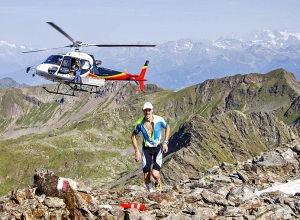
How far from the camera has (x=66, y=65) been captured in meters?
42.5

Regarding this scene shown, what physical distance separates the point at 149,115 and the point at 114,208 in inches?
168

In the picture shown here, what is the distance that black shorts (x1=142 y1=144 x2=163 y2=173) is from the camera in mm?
19111

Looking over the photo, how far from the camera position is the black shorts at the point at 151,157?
62.7 ft

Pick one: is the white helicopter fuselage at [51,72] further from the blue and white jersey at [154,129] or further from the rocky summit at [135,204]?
the blue and white jersey at [154,129]

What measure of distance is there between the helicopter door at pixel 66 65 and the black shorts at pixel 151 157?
25.1 m

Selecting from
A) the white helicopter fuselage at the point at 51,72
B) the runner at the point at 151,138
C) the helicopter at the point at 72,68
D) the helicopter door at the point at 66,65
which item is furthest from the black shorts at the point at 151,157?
the helicopter door at the point at 66,65

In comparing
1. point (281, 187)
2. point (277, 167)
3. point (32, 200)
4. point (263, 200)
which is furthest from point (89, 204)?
point (277, 167)

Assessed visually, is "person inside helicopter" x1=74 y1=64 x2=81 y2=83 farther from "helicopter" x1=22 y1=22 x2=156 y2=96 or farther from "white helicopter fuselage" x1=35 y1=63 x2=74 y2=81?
"white helicopter fuselage" x1=35 y1=63 x2=74 y2=81

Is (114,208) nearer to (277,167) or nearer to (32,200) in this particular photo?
(32,200)

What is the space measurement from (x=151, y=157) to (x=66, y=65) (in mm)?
25582

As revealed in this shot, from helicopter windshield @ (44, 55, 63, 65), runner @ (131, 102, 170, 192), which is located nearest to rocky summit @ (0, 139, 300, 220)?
runner @ (131, 102, 170, 192)

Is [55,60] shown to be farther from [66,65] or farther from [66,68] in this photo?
[66,68]

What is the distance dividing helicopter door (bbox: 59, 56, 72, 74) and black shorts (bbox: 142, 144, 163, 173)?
25095 millimetres

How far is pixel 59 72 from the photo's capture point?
42.1m
